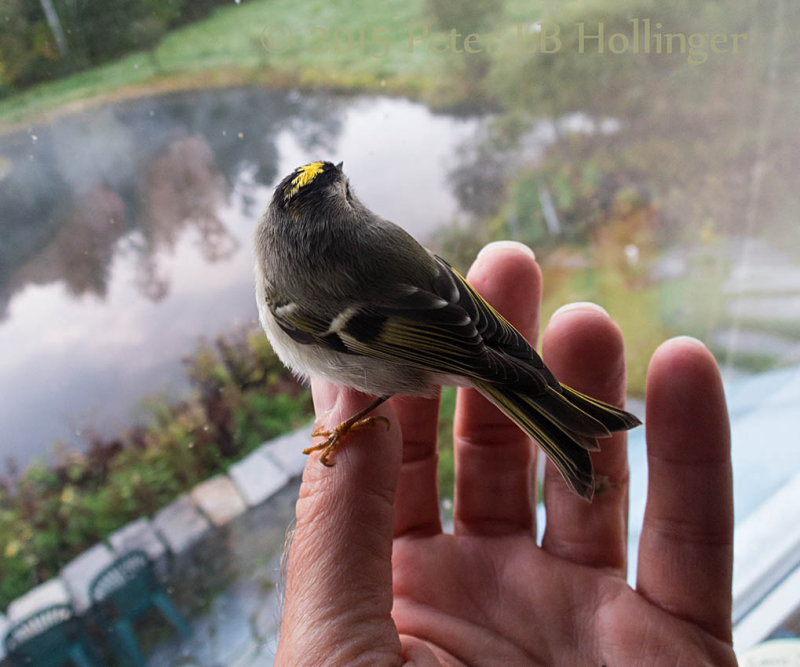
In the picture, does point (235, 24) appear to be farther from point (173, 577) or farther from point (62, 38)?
point (173, 577)

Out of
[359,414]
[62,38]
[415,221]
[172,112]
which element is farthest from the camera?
[415,221]

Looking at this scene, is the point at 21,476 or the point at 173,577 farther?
the point at 173,577

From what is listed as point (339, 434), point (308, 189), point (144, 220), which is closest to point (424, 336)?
point (339, 434)

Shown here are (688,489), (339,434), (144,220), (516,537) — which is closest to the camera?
(339,434)

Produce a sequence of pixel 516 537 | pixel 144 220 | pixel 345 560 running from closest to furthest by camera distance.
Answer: pixel 345 560, pixel 516 537, pixel 144 220

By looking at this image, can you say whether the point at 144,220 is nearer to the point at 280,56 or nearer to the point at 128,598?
the point at 280,56

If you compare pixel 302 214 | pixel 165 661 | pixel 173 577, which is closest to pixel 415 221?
pixel 302 214

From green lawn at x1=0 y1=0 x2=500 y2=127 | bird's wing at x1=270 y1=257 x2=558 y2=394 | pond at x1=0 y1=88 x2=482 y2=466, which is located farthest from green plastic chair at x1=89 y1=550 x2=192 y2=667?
green lawn at x1=0 y1=0 x2=500 y2=127

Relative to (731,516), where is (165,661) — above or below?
below
